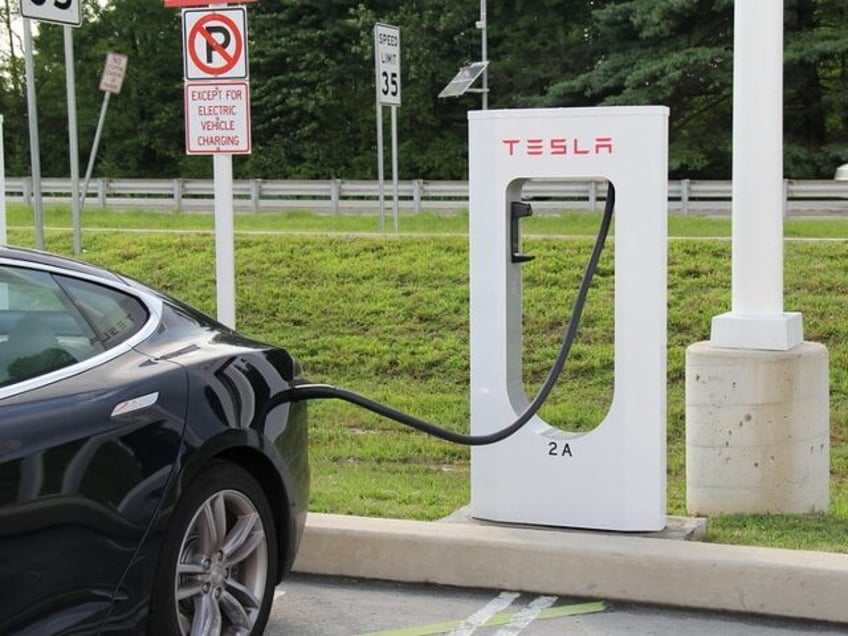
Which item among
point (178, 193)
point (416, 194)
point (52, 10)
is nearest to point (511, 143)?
point (52, 10)

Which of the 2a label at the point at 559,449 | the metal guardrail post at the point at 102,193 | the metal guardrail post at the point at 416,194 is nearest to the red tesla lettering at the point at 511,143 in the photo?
the 2a label at the point at 559,449

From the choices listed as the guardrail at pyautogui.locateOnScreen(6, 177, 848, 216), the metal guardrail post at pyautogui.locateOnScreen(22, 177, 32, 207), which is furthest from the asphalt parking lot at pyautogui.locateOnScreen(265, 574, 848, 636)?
the metal guardrail post at pyautogui.locateOnScreen(22, 177, 32, 207)

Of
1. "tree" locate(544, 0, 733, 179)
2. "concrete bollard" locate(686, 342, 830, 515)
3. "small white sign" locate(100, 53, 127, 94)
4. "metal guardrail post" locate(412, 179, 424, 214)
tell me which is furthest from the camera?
"tree" locate(544, 0, 733, 179)

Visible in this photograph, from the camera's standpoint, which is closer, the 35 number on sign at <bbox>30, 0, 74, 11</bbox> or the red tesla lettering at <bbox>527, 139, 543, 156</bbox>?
the red tesla lettering at <bbox>527, 139, 543, 156</bbox>

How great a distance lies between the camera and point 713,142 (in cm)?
3247

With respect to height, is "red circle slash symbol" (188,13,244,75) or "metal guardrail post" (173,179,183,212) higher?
"red circle slash symbol" (188,13,244,75)

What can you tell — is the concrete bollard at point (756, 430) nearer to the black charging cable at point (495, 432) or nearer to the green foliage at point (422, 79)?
the black charging cable at point (495, 432)

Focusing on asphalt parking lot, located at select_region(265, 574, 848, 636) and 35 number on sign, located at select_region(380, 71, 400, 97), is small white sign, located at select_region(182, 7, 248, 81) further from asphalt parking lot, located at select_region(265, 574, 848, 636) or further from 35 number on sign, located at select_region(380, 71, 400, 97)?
35 number on sign, located at select_region(380, 71, 400, 97)

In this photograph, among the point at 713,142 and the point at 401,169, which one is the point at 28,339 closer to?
the point at 713,142

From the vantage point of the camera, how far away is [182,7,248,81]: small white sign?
6.77m

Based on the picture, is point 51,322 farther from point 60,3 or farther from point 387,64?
point 387,64

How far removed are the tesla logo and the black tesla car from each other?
1.48 m

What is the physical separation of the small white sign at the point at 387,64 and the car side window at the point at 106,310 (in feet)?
45.7

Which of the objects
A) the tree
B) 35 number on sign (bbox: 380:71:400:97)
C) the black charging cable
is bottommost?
the black charging cable
